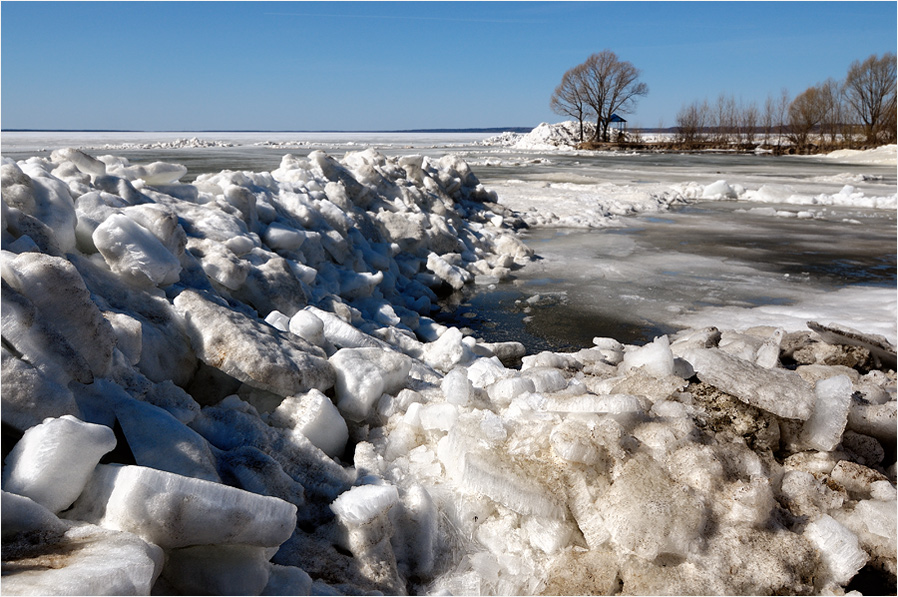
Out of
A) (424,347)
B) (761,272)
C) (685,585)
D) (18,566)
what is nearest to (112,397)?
(18,566)

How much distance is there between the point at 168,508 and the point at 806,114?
42555mm

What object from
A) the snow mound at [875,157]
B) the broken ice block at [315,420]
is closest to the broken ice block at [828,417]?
the broken ice block at [315,420]

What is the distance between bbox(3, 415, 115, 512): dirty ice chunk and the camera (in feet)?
3.89

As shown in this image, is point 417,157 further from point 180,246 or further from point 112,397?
point 112,397

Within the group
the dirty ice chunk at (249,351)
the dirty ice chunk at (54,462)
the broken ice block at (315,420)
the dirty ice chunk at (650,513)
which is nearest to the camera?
the dirty ice chunk at (54,462)

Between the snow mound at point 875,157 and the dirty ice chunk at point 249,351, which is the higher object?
the snow mound at point 875,157

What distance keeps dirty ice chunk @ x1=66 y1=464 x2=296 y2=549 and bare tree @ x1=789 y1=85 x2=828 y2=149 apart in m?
40.3

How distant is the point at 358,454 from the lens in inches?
80.4

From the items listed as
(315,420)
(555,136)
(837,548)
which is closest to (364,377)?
(315,420)

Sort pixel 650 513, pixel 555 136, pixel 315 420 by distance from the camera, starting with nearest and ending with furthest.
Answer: pixel 650 513 < pixel 315 420 < pixel 555 136

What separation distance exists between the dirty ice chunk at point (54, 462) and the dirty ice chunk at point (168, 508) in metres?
0.04

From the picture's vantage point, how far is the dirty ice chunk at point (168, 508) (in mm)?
1187

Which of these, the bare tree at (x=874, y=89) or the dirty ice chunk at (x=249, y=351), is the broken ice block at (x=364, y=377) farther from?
the bare tree at (x=874, y=89)

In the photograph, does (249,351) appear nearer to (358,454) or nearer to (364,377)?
(364,377)
